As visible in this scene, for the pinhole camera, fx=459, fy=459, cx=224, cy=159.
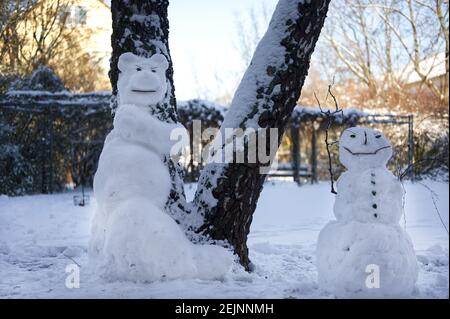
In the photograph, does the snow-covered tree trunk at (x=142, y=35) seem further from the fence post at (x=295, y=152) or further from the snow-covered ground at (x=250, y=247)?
the fence post at (x=295, y=152)

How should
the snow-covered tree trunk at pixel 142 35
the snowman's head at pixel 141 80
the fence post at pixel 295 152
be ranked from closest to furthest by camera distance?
1. the snowman's head at pixel 141 80
2. the snow-covered tree trunk at pixel 142 35
3. the fence post at pixel 295 152

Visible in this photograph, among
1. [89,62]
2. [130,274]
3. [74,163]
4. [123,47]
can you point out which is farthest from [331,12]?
[130,274]

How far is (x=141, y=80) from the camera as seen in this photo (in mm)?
3016

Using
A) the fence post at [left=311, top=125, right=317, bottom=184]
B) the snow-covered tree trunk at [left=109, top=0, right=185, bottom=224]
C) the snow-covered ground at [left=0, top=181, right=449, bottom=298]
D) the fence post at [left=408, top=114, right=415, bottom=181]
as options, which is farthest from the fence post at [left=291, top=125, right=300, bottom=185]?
the snow-covered tree trunk at [left=109, top=0, right=185, bottom=224]

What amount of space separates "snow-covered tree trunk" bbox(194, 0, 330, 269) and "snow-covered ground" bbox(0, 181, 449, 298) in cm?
43

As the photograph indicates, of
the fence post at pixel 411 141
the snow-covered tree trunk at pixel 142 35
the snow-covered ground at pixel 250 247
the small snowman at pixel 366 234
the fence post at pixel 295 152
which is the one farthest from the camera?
the fence post at pixel 295 152

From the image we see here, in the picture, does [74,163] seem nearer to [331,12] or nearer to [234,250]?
[234,250]

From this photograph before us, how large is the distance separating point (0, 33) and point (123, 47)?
783 centimetres

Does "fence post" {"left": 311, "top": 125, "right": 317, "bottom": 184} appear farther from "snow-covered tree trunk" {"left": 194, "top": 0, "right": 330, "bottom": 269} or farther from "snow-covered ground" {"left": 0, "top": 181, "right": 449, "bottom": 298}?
"snow-covered tree trunk" {"left": 194, "top": 0, "right": 330, "bottom": 269}

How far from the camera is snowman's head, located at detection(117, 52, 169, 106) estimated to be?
303cm

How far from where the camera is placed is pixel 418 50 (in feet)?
50.2

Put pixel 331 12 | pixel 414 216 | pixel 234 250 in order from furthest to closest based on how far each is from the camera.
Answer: pixel 331 12, pixel 414 216, pixel 234 250

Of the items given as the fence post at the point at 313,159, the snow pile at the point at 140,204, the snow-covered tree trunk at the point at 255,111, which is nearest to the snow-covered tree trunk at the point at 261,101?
the snow-covered tree trunk at the point at 255,111

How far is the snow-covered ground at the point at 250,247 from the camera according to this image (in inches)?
108
